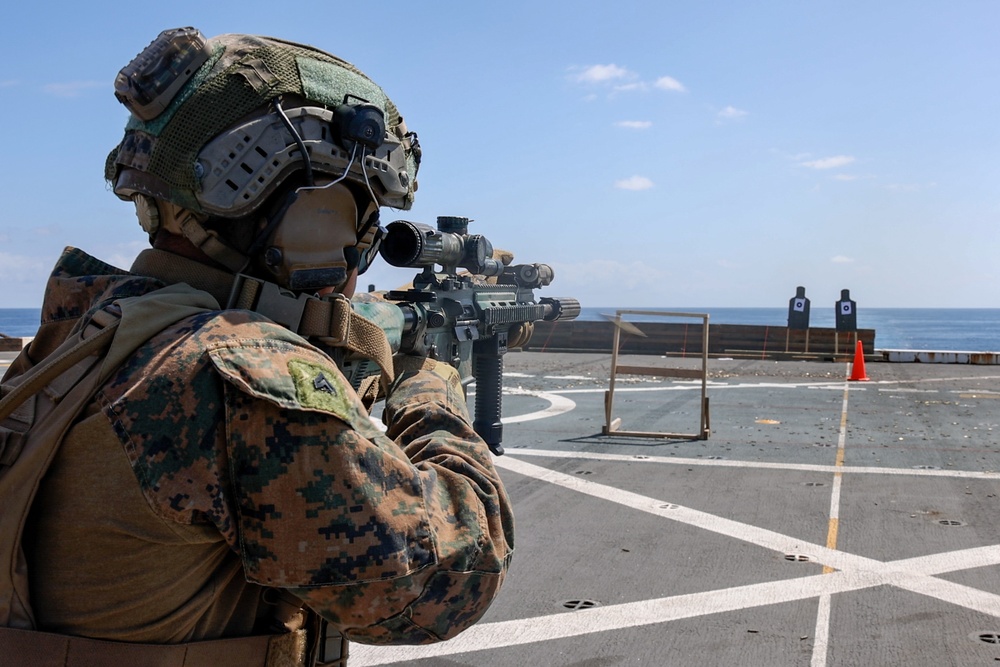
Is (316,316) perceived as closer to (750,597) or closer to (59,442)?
(59,442)

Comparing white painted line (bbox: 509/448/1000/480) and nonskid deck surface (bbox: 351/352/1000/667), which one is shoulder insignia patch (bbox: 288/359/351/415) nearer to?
nonskid deck surface (bbox: 351/352/1000/667)

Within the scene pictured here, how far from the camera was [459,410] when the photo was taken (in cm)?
210

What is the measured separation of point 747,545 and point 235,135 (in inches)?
198

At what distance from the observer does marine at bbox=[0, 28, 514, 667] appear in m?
1.47

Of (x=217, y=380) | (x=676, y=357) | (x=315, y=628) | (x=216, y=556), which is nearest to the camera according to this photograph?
(x=217, y=380)

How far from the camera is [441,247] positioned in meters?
4.79

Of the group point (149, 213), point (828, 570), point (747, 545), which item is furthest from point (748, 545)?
point (149, 213)

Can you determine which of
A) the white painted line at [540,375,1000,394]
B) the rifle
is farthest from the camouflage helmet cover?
the white painted line at [540,375,1000,394]

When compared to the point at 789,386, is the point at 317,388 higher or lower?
higher

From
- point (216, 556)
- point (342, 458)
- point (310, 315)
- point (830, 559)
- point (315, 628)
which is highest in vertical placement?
point (310, 315)

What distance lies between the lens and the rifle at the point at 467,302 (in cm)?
405

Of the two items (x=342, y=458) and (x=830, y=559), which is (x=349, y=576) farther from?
(x=830, y=559)

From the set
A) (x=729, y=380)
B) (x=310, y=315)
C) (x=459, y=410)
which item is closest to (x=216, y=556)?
(x=310, y=315)

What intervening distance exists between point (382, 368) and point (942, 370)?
1990cm
